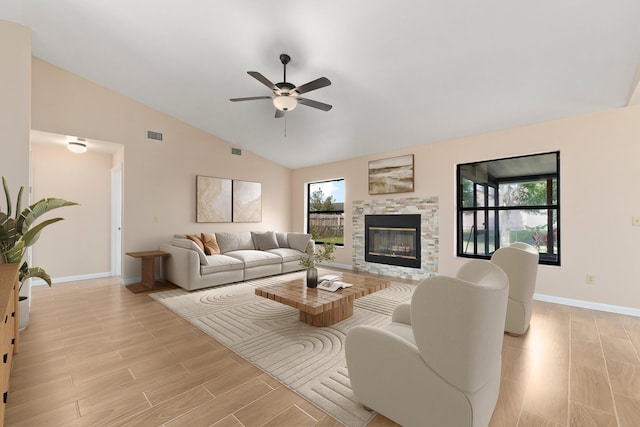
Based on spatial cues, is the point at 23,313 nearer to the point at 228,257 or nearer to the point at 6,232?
the point at 6,232

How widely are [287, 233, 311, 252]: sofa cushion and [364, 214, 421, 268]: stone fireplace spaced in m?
1.30

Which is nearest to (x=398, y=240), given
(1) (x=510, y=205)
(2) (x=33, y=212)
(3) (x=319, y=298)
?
(1) (x=510, y=205)

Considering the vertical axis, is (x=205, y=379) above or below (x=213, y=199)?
below

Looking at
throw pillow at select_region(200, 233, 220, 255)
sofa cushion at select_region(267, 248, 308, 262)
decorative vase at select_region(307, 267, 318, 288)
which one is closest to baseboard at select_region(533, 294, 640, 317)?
decorative vase at select_region(307, 267, 318, 288)

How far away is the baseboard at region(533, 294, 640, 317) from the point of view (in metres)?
3.48

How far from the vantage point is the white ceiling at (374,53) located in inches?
103

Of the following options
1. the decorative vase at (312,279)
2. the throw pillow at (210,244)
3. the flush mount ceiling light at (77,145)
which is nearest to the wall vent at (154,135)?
the flush mount ceiling light at (77,145)

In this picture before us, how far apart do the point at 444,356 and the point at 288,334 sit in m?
1.87

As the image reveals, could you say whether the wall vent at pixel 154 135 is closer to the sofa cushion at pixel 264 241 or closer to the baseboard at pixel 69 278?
the sofa cushion at pixel 264 241

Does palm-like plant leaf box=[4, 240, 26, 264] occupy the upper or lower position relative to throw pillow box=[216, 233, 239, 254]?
upper

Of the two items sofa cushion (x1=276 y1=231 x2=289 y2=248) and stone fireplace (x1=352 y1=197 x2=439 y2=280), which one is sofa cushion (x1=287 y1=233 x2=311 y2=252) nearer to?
sofa cushion (x1=276 y1=231 x2=289 y2=248)

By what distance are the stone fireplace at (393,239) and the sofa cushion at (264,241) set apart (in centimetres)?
203

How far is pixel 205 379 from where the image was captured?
2096 millimetres

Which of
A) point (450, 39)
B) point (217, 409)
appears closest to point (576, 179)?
point (450, 39)
